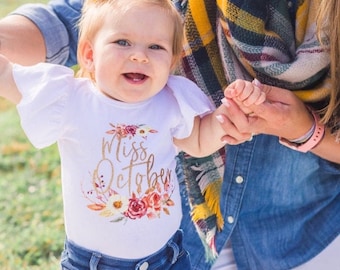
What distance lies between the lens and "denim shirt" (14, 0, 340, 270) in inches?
93.4

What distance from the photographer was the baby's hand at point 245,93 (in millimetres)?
1938

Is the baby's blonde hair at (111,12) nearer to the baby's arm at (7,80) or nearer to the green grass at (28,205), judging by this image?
the baby's arm at (7,80)

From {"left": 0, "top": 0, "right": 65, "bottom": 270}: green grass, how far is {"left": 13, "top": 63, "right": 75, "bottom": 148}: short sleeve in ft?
4.57

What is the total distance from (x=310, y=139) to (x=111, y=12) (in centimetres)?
66

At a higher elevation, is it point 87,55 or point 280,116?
point 87,55

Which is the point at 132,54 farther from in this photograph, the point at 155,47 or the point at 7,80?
the point at 7,80

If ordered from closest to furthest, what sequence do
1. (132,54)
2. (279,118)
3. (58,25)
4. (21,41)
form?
(132,54) < (279,118) < (21,41) < (58,25)

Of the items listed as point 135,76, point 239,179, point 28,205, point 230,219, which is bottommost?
point 28,205

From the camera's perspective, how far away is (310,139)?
220 centimetres

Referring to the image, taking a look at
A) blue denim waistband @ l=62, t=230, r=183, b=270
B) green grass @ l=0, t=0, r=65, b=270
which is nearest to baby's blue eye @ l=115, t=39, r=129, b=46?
blue denim waistband @ l=62, t=230, r=183, b=270

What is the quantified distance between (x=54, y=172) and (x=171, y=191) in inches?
83.2

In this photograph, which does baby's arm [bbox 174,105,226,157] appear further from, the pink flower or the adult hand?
the pink flower

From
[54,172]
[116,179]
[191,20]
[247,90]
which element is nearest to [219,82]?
[191,20]

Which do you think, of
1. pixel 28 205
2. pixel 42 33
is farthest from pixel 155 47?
pixel 28 205
